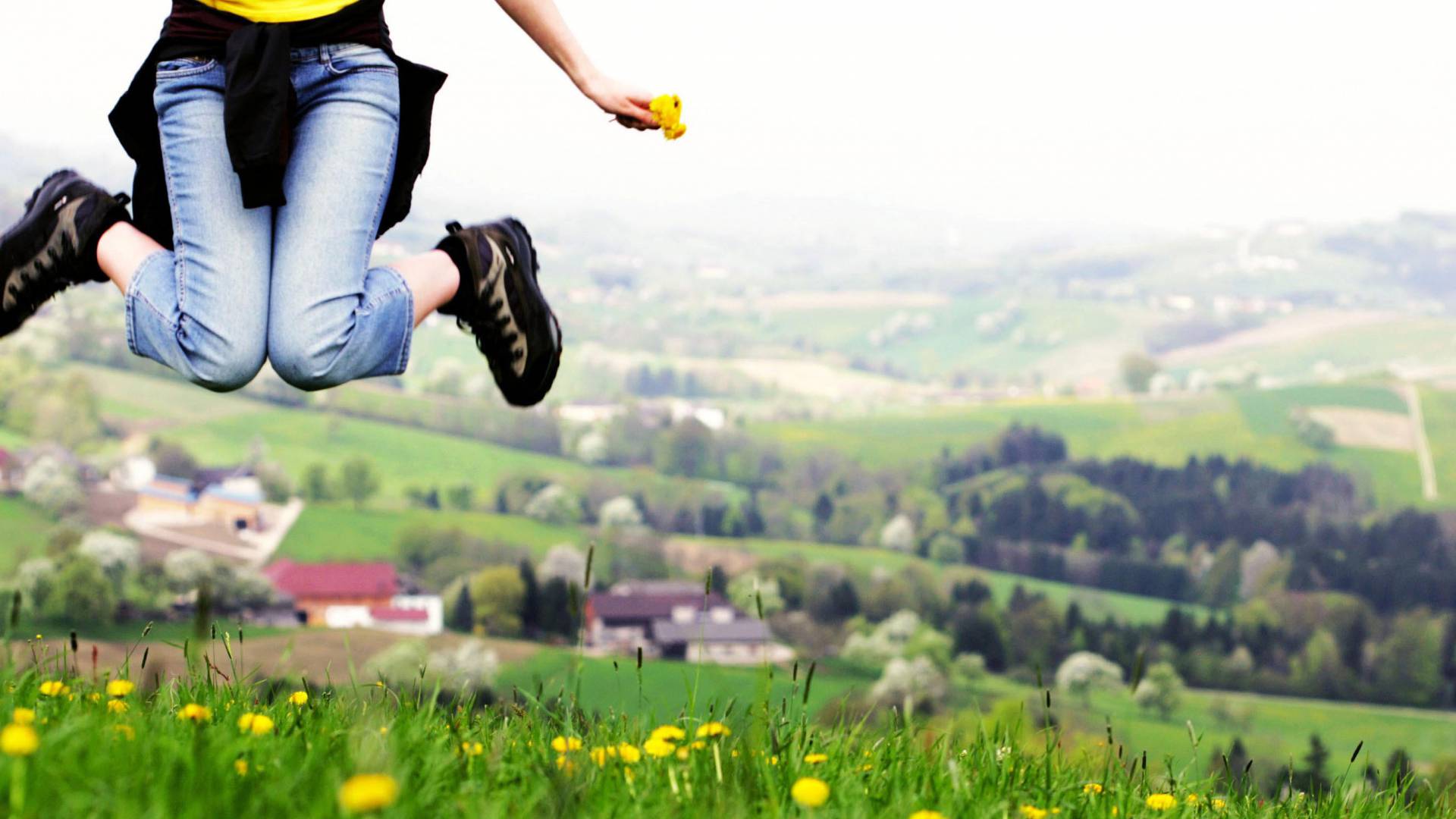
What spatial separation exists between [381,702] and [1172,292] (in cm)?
20751

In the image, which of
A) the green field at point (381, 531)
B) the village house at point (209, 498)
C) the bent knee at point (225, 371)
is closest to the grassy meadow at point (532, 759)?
the bent knee at point (225, 371)

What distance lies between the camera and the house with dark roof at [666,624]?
86.6 meters

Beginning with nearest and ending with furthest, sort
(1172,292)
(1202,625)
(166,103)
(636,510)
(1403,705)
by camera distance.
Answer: (166,103)
(1403,705)
(1202,625)
(636,510)
(1172,292)

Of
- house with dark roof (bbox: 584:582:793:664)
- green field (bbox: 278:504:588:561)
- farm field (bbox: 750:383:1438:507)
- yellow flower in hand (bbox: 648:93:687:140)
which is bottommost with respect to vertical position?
house with dark roof (bbox: 584:582:793:664)

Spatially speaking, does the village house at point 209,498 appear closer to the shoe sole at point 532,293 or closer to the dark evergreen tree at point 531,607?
the dark evergreen tree at point 531,607

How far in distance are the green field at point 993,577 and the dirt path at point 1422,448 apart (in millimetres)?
24678

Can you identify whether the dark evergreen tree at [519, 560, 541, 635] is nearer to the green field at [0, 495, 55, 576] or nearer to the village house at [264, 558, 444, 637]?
the village house at [264, 558, 444, 637]

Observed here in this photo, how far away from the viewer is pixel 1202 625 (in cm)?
10906

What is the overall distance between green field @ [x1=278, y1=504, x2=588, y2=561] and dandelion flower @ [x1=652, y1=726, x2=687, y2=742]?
317 feet

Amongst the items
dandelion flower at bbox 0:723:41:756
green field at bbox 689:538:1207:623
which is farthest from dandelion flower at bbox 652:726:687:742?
green field at bbox 689:538:1207:623

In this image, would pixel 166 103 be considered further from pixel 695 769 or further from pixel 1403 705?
pixel 1403 705

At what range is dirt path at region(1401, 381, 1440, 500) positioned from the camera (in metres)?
122

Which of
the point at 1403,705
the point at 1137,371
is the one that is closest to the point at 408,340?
the point at 1403,705

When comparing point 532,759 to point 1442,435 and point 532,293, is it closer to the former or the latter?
point 532,293
